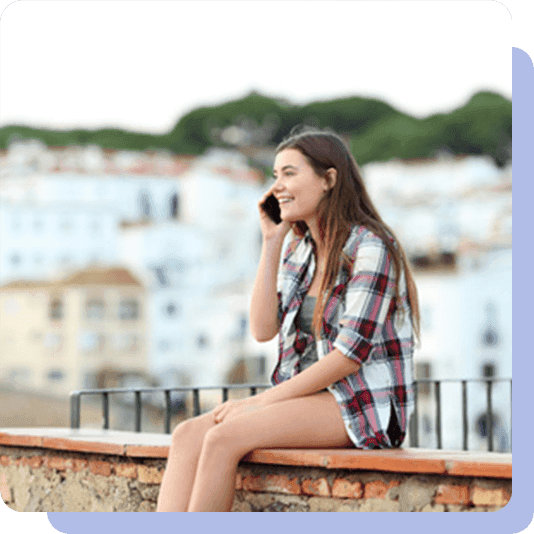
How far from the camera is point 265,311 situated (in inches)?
79.5

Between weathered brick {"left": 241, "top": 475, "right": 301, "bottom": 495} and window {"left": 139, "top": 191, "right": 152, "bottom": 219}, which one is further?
window {"left": 139, "top": 191, "right": 152, "bottom": 219}

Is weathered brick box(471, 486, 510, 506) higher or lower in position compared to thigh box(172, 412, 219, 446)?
lower

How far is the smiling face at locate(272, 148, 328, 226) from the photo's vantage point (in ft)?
6.49

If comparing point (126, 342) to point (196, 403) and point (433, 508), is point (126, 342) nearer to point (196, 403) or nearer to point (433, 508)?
point (196, 403)

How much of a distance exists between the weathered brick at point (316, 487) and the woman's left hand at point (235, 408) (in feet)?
0.61

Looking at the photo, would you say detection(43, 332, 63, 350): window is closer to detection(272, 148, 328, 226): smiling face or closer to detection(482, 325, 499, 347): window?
detection(482, 325, 499, 347): window

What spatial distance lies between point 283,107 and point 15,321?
47.7ft

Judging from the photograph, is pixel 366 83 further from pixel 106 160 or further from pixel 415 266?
pixel 106 160

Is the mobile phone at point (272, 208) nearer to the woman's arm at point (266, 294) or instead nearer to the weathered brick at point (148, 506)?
the woman's arm at point (266, 294)

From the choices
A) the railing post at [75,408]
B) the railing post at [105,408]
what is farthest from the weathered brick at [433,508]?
the railing post at [75,408]

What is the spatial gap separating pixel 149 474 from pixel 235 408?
38 cm

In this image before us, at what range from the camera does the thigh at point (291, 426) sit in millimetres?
1808

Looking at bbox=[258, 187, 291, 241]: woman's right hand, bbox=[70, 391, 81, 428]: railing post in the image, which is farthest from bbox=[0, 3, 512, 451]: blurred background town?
bbox=[258, 187, 291, 241]: woman's right hand

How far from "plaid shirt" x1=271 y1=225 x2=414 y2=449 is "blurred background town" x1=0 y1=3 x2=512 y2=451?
24278mm
